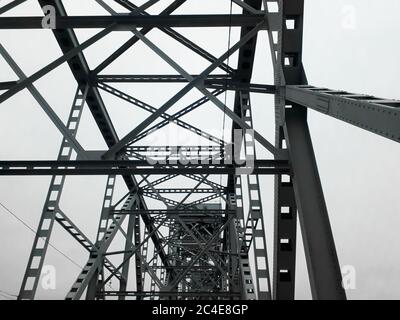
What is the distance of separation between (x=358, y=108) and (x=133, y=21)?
212 inches

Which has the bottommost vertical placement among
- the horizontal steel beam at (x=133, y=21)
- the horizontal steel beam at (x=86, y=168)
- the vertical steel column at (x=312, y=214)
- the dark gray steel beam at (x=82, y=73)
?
the vertical steel column at (x=312, y=214)

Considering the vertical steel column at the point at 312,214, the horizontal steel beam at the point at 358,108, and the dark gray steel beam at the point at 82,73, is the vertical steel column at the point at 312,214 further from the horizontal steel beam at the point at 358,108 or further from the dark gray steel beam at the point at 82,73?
the dark gray steel beam at the point at 82,73

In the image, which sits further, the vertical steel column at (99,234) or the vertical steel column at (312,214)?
the vertical steel column at (99,234)

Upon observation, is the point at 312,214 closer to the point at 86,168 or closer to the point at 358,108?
the point at 358,108

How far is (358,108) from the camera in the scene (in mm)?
3996

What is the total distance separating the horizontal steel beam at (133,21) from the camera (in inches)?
302

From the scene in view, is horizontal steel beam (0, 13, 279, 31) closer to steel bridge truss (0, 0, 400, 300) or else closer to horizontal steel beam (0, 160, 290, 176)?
steel bridge truss (0, 0, 400, 300)

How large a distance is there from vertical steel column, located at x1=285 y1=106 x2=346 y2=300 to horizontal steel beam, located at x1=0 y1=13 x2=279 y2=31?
2.68m

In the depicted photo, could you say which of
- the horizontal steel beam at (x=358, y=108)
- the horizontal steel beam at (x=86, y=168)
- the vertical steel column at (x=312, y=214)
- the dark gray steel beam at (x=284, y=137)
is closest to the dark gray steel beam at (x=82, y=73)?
the horizontal steel beam at (x=86, y=168)

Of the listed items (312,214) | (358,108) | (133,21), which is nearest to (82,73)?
(133,21)

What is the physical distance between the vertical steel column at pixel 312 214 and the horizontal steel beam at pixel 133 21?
2681mm

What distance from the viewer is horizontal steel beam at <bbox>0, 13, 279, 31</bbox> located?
768 cm

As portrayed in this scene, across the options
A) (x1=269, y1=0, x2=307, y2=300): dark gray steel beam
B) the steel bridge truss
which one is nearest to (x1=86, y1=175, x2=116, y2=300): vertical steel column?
the steel bridge truss
